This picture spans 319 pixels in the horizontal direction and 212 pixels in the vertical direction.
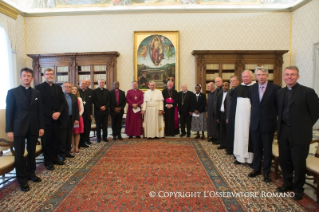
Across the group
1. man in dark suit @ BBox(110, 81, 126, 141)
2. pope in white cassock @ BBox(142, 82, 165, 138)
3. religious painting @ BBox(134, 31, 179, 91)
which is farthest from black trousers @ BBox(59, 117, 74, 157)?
religious painting @ BBox(134, 31, 179, 91)

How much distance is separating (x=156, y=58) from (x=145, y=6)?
2.35m

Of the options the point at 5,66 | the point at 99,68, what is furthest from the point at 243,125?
the point at 5,66

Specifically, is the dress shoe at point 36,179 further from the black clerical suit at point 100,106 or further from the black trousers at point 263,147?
the black trousers at point 263,147

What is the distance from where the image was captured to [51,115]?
13.7 feet

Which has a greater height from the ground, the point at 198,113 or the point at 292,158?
the point at 198,113

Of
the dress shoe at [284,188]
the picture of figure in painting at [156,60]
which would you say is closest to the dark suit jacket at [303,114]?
the dress shoe at [284,188]

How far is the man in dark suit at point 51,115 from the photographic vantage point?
411 cm

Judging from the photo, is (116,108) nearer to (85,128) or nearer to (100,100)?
(100,100)

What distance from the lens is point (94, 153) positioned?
539cm

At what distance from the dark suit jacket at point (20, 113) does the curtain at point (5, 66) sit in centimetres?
646

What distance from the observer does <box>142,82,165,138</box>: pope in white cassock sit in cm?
718

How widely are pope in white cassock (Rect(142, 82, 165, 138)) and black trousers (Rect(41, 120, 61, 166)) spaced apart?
3.16 meters

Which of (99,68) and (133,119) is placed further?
(99,68)

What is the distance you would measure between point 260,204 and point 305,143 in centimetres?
99
